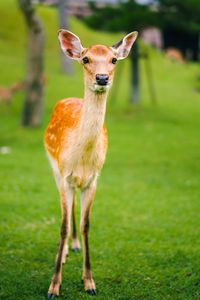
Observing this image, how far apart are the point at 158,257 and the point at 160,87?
17.7 meters

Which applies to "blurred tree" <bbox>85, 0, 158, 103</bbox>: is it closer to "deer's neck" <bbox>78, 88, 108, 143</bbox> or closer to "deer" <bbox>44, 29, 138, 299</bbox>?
"deer" <bbox>44, 29, 138, 299</bbox>

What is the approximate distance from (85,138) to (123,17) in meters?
11.4

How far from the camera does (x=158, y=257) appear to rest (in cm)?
591

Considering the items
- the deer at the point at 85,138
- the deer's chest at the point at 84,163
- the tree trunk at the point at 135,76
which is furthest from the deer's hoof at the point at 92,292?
the tree trunk at the point at 135,76

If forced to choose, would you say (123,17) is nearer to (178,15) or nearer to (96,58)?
(178,15)

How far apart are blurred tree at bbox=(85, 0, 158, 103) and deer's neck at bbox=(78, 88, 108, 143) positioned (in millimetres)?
11184

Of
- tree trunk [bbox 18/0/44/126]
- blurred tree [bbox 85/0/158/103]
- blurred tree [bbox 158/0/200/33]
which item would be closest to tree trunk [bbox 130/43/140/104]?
blurred tree [bbox 85/0/158/103]

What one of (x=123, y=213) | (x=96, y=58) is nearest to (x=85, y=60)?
(x=96, y=58)

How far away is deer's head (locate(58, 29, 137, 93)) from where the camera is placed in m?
4.46

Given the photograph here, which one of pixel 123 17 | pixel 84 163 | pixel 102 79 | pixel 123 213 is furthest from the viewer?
pixel 123 17

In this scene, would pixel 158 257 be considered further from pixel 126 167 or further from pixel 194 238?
pixel 126 167

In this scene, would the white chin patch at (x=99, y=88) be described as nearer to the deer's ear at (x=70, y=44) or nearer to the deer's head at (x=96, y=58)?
the deer's head at (x=96, y=58)

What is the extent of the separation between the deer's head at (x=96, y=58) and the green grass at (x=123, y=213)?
65.2 inches

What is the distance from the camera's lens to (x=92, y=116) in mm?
4668
